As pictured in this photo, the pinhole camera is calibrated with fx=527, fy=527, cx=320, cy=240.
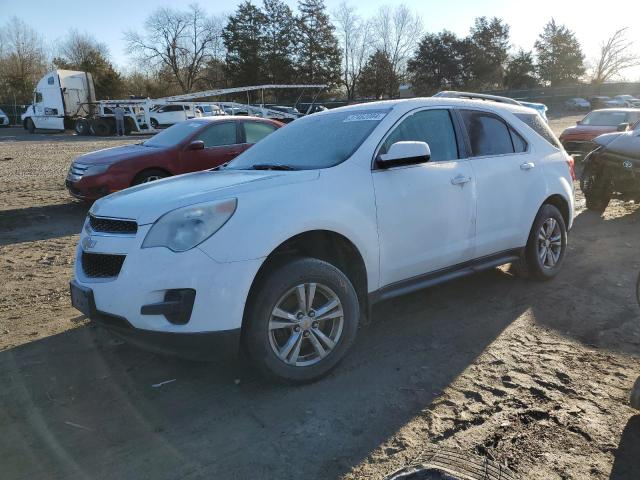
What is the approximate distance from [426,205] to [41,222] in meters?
6.71

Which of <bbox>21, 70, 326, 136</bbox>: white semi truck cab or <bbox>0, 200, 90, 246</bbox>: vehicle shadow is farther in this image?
<bbox>21, 70, 326, 136</bbox>: white semi truck cab

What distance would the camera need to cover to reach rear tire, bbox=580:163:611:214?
8.51m

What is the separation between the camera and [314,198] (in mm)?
3256

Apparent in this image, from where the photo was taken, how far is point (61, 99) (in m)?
33.0

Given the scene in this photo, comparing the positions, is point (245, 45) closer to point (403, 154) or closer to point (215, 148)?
point (215, 148)

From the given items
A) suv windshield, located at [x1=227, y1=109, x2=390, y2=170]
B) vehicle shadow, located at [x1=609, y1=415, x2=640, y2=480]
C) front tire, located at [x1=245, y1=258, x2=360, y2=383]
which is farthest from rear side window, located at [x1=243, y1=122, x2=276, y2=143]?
vehicle shadow, located at [x1=609, y1=415, x2=640, y2=480]

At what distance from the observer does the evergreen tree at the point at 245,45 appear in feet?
207

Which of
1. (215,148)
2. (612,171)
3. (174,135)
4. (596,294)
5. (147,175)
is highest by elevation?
(174,135)

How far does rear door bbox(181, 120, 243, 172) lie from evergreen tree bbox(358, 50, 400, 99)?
2274 inches

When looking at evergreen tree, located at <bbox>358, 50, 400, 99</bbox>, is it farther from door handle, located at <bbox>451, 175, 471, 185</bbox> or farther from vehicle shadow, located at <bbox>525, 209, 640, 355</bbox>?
door handle, located at <bbox>451, 175, 471, 185</bbox>

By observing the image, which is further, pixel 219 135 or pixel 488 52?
pixel 488 52

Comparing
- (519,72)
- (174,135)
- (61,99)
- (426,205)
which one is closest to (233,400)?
(426,205)

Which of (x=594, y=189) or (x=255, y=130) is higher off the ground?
(x=255, y=130)

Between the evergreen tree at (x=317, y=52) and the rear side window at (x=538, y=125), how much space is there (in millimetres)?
A: 59782
